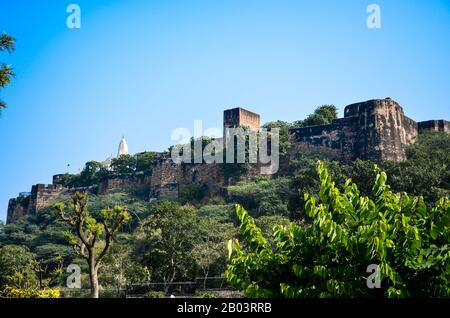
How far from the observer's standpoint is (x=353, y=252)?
28.2 feet

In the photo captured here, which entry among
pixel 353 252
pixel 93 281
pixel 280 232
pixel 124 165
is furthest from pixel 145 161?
pixel 353 252

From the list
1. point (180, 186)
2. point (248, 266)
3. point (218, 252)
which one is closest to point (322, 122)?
point (180, 186)

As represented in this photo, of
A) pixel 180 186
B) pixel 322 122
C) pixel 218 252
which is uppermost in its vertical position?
pixel 322 122

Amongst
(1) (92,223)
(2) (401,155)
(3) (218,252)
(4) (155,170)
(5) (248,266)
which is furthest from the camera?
(4) (155,170)

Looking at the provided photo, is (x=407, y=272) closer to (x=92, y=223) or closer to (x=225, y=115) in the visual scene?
(x=92, y=223)

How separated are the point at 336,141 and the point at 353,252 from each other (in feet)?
118

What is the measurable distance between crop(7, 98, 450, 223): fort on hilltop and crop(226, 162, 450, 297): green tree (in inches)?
1273

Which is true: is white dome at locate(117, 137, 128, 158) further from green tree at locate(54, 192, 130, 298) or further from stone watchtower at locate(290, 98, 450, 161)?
green tree at locate(54, 192, 130, 298)

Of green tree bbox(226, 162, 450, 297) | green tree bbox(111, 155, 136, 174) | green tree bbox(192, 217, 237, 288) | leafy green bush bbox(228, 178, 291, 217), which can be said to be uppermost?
green tree bbox(111, 155, 136, 174)

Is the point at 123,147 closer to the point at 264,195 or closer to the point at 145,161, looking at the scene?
the point at 145,161

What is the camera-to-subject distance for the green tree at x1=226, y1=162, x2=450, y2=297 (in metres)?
8.27

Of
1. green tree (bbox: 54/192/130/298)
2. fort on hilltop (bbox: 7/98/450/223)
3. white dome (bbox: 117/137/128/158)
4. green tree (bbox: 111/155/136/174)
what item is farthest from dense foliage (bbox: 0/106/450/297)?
white dome (bbox: 117/137/128/158)

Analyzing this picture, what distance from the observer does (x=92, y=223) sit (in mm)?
Result: 15711

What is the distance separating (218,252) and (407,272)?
21.8 metres
